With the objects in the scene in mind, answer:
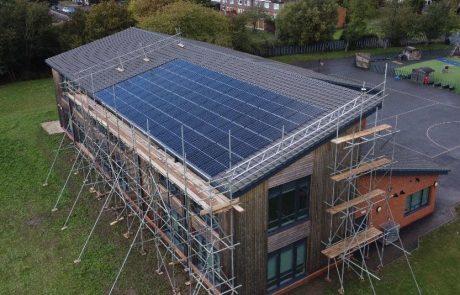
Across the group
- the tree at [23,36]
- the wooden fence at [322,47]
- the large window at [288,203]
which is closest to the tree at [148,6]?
A: the tree at [23,36]

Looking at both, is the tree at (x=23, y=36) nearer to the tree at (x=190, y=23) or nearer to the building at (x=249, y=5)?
the tree at (x=190, y=23)

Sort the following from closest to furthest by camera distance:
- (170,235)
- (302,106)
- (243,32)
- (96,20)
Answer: (302,106) → (170,235) → (96,20) → (243,32)

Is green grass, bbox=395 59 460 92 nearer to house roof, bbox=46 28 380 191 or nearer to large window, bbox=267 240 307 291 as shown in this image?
house roof, bbox=46 28 380 191

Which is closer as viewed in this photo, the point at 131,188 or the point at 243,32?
the point at 131,188

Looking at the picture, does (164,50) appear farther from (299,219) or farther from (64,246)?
(299,219)

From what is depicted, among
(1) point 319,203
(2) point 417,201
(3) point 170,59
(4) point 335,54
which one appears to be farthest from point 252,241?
(4) point 335,54

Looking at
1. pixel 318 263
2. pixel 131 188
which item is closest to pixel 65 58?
pixel 131 188
